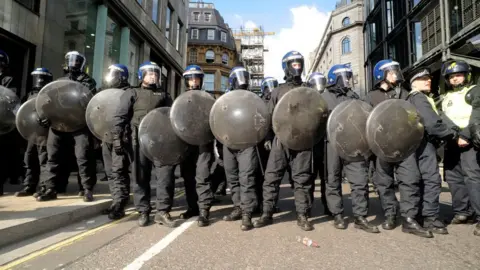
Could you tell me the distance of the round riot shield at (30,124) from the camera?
5160 mm

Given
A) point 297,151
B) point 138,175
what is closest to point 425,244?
point 297,151

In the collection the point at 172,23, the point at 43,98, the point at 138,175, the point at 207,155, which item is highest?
the point at 172,23

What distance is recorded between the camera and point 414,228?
11.5ft

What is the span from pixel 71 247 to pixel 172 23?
18983 millimetres

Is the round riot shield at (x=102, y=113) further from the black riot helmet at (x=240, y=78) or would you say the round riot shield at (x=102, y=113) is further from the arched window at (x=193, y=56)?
the arched window at (x=193, y=56)

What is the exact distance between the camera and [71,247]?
3158mm

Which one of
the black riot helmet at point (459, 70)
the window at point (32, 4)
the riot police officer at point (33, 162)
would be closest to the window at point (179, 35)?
the window at point (32, 4)

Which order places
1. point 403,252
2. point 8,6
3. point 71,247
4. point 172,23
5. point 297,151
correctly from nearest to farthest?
point 403,252, point 71,247, point 297,151, point 8,6, point 172,23

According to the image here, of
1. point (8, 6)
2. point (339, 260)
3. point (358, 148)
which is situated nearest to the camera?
point (339, 260)

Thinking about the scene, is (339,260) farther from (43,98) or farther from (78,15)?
(78,15)

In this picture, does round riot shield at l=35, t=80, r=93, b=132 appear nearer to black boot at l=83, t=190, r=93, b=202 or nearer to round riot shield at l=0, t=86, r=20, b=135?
round riot shield at l=0, t=86, r=20, b=135

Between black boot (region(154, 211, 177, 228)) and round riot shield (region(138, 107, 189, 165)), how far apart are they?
→ 62 cm

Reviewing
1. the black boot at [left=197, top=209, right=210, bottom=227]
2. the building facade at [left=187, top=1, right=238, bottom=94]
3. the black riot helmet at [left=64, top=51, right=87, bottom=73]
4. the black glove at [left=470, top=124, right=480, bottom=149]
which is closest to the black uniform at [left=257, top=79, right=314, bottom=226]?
the black boot at [left=197, top=209, right=210, bottom=227]

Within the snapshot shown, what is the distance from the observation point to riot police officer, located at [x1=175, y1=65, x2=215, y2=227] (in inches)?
158
